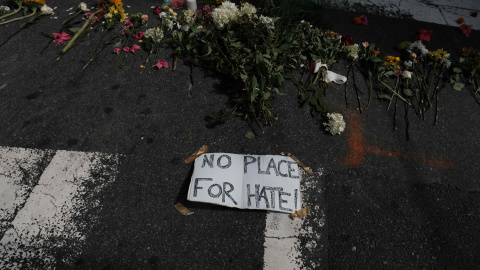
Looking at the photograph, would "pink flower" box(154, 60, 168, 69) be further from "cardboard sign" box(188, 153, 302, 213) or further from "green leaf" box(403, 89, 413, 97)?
"green leaf" box(403, 89, 413, 97)

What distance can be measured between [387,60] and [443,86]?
1.95ft

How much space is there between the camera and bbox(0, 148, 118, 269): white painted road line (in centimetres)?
202

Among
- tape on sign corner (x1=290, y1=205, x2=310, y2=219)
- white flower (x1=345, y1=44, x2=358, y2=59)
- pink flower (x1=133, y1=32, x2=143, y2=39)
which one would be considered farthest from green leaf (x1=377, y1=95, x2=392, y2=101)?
pink flower (x1=133, y1=32, x2=143, y2=39)

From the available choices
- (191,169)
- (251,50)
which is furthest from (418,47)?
(191,169)

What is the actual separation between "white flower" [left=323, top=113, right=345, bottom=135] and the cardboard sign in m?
0.47

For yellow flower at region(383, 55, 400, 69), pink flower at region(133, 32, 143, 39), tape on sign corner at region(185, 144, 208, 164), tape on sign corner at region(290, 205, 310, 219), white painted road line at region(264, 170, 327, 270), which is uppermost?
pink flower at region(133, 32, 143, 39)

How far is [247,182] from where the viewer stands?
2367mm

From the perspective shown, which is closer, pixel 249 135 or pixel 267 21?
pixel 249 135

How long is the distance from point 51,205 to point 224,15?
85.3 inches

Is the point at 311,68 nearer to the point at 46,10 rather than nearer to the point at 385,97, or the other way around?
the point at 385,97

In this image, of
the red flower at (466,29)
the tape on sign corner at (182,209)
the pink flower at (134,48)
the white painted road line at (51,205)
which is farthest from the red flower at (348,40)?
the white painted road line at (51,205)

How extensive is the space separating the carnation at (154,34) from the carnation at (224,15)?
670mm

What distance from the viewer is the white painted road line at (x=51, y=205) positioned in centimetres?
202

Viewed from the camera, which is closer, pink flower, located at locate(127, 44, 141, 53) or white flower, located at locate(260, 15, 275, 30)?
white flower, located at locate(260, 15, 275, 30)
